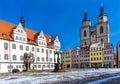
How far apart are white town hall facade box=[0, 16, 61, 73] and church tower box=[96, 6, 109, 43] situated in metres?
40.7

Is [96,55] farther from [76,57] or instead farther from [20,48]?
[20,48]

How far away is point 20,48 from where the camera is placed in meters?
52.3

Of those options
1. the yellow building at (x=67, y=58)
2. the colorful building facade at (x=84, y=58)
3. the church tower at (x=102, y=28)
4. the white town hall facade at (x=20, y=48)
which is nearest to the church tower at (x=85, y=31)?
the church tower at (x=102, y=28)

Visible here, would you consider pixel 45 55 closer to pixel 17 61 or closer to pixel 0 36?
pixel 17 61

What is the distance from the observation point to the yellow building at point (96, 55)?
85300 millimetres

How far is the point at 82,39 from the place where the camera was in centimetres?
11194

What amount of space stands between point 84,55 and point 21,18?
37.7 m

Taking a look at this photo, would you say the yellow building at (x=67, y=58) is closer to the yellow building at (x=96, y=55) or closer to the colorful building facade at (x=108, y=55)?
the yellow building at (x=96, y=55)

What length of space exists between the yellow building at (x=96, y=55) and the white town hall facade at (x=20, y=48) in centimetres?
2610

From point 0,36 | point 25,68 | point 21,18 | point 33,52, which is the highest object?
point 21,18

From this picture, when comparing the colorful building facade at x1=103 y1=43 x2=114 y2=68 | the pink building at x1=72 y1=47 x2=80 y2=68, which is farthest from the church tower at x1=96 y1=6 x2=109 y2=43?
the colorful building facade at x1=103 y1=43 x2=114 y2=68

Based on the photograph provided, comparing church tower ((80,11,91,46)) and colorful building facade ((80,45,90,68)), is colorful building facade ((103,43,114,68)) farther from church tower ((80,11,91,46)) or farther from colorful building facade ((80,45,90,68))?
church tower ((80,11,91,46))

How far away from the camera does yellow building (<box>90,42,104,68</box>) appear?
8530cm

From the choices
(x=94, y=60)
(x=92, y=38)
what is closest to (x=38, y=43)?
(x=94, y=60)
